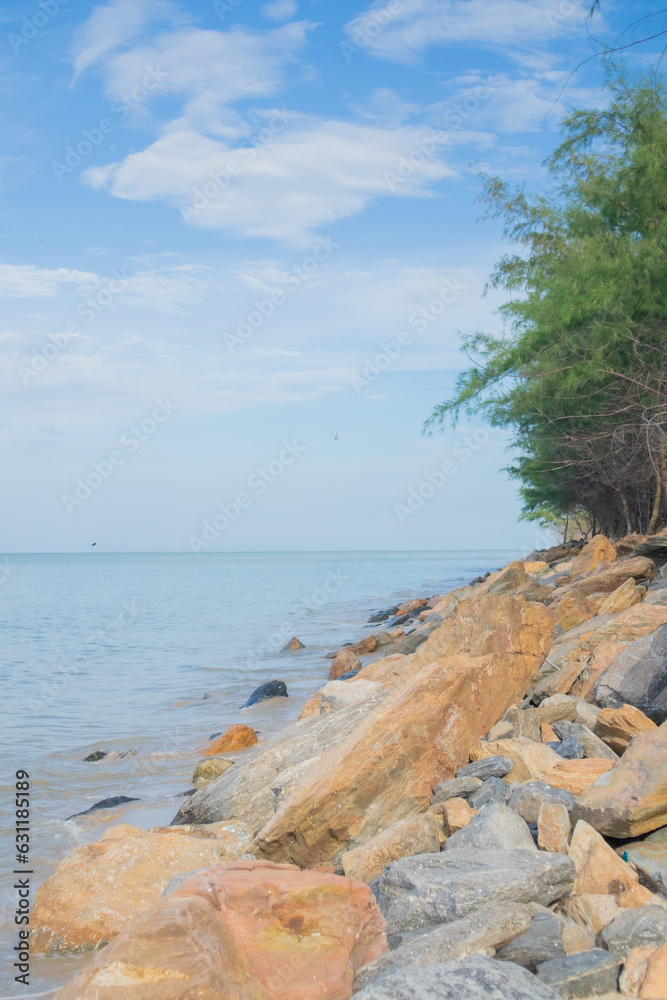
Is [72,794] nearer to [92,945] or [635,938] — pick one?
[92,945]

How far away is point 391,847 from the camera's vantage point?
4582 millimetres

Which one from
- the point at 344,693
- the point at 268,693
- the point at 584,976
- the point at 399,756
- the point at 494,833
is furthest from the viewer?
the point at 268,693

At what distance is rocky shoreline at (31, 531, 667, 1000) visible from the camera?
3186mm

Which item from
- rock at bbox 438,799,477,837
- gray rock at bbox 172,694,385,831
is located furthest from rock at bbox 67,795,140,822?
rock at bbox 438,799,477,837

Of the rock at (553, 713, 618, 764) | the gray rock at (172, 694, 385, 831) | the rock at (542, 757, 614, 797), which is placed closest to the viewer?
the rock at (542, 757, 614, 797)

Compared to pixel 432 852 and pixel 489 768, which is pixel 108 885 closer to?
pixel 432 852

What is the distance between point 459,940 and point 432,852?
1268mm

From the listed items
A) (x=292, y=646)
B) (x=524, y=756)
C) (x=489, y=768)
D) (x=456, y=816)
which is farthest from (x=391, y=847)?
(x=292, y=646)

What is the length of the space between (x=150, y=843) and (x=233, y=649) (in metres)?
17.4

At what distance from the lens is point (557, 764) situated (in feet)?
16.7

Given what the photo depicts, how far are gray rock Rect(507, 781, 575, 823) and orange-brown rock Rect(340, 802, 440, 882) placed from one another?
0.54 meters

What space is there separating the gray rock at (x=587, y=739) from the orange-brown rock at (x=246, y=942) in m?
2.29

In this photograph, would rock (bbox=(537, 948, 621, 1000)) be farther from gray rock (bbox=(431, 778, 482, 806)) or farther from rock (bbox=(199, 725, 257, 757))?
rock (bbox=(199, 725, 257, 757))

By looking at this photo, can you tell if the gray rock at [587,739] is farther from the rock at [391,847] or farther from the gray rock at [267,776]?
the gray rock at [267,776]
